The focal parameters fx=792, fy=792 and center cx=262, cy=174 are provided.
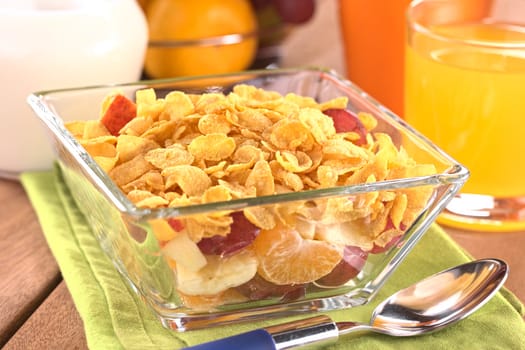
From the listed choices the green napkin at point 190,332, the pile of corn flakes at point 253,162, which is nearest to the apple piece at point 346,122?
the pile of corn flakes at point 253,162

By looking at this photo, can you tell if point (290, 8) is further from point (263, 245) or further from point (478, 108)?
point (263, 245)

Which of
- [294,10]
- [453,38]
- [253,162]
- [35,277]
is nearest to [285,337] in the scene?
[253,162]

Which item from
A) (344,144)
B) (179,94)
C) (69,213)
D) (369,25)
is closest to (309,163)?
(344,144)

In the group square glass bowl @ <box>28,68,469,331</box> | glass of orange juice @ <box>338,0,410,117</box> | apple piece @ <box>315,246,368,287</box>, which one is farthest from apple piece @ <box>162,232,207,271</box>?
glass of orange juice @ <box>338,0,410,117</box>

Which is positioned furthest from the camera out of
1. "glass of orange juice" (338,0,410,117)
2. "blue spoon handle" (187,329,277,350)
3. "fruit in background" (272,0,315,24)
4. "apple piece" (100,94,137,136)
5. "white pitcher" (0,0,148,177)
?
"fruit in background" (272,0,315,24)

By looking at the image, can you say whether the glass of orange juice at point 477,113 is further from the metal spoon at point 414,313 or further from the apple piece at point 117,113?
the apple piece at point 117,113

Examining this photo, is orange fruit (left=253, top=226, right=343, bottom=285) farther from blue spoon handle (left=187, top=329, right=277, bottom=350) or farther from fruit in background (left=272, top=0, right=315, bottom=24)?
fruit in background (left=272, top=0, right=315, bottom=24)
